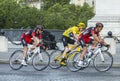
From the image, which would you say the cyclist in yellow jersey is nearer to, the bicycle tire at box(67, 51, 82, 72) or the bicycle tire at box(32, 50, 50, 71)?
the bicycle tire at box(67, 51, 82, 72)

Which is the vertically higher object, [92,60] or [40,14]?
[92,60]

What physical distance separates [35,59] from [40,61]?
18cm

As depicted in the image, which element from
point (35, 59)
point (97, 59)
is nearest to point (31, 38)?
point (35, 59)

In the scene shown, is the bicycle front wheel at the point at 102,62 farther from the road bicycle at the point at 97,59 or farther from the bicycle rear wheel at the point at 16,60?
the bicycle rear wheel at the point at 16,60

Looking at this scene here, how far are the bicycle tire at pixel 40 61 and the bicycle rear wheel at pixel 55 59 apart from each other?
56 centimetres

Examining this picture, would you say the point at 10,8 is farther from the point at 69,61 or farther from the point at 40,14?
the point at 69,61

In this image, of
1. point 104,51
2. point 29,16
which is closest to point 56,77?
point 104,51

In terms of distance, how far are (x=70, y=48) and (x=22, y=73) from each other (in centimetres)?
236

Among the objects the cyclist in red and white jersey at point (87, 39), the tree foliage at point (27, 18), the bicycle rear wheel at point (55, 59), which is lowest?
the tree foliage at point (27, 18)

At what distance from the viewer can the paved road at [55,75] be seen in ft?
50.6

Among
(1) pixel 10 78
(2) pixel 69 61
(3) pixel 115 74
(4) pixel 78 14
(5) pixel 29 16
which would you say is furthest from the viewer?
(4) pixel 78 14

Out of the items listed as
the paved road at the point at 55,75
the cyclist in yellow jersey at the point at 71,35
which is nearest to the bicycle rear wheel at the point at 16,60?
the paved road at the point at 55,75

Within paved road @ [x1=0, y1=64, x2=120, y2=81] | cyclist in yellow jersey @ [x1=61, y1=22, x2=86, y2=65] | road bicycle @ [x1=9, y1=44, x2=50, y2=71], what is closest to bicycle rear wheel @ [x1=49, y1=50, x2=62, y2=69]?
paved road @ [x1=0, y1=64, x2=120, y2=81]

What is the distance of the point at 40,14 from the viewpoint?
236 ft
